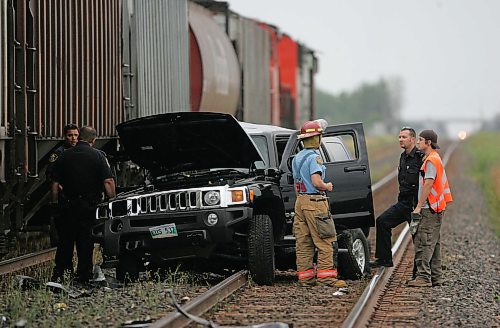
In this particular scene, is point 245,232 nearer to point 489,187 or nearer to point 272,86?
point 272,86

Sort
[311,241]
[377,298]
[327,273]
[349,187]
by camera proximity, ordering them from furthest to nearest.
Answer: [349,187]
[311,241]
[327,273]
[377,298]

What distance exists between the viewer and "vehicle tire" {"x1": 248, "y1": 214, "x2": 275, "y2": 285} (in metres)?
11.2

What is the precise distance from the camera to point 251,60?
1012 inches

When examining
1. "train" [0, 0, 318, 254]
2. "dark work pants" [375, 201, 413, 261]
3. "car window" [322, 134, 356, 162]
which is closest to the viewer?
"train" [0, 0, 318, 254]

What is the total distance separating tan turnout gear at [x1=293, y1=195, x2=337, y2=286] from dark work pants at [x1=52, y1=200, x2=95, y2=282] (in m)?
2.14

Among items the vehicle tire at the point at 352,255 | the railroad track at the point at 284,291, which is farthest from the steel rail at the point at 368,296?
the vehicle tire at the point at 352,255

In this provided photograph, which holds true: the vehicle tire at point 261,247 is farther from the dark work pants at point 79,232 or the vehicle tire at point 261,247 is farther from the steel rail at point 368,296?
the dark work pants at point 79,232

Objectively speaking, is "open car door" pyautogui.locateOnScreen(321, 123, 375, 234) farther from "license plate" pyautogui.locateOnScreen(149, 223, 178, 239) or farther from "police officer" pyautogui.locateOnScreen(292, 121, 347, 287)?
"license plate" pyautogui.locateOnScreen(149, 223, 178, 239)

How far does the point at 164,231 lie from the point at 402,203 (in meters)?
2.94

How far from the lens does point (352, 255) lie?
39.7ft

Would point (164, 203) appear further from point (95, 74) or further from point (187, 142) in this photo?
point (95, 74)

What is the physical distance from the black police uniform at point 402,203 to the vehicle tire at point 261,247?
1.75 meters

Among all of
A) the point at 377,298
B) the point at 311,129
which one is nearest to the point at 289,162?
the point at 311,129

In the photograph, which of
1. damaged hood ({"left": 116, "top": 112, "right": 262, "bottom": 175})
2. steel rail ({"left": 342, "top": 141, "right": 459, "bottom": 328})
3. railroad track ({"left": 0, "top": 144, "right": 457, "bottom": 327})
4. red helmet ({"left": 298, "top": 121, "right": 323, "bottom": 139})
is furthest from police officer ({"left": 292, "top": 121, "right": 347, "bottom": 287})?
damaged hood ({"left": 116, "top": 112, "right": 262, "bottom": 175})
